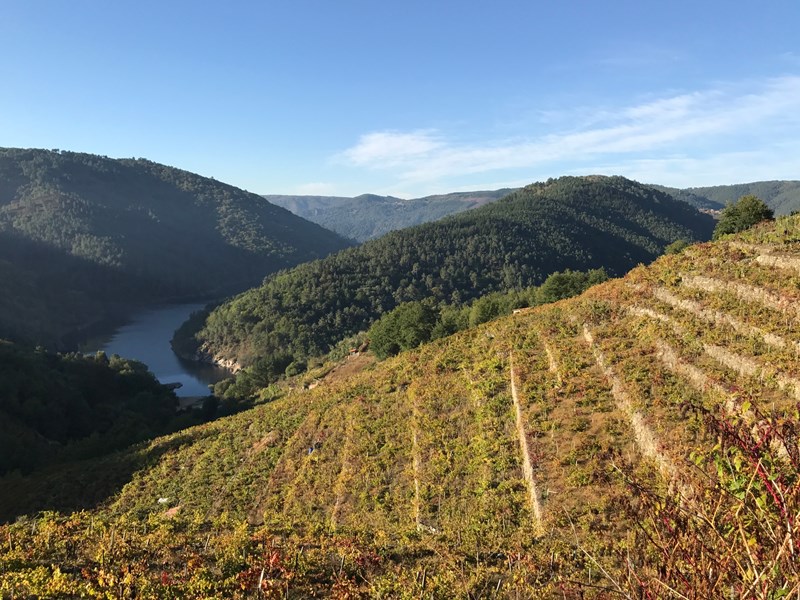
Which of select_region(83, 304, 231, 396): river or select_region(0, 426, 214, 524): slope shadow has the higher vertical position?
select_region(0, 426, 214, 524): slope shadow

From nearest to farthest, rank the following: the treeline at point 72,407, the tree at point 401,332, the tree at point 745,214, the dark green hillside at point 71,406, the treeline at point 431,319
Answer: the tree at point 745,214
the treeline at point 72,407
the dark green hillside at point 71,406
the tree at point 401,332
the treeline at point 431,319

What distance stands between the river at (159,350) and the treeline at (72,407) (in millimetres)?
24557

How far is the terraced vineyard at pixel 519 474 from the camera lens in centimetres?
423

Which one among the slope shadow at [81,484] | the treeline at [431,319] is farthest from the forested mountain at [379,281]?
the slope shadow at [81,484]

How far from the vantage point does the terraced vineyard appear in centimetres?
423

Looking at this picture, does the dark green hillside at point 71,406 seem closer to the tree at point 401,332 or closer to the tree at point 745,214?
the tree at point 401,332

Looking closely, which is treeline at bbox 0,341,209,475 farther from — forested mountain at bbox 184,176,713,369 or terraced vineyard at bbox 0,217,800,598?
forested mountain at bbox 184,176,713,369

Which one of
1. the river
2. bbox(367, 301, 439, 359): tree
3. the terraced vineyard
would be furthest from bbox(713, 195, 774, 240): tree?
the river

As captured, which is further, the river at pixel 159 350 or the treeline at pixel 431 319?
the river at pixel 159 350

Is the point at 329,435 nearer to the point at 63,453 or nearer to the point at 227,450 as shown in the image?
the point at 227,450

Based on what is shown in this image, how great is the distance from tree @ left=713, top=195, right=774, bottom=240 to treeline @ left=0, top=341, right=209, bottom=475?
5859cm

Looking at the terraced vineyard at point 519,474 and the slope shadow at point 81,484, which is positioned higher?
the terraced vineyard at point 519,474

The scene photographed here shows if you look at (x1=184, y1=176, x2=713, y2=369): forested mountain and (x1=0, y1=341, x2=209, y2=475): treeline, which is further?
(x1=184, y1=176, x2=713, y2=369): forested mountain

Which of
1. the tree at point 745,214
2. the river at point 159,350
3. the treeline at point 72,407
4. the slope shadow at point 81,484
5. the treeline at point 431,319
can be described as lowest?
the river at point 159,350
